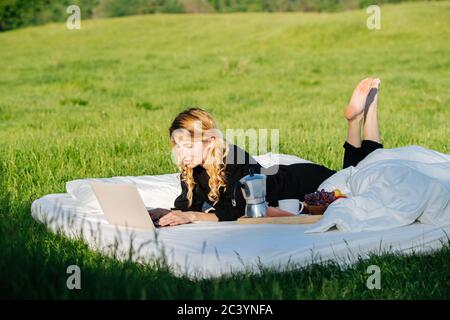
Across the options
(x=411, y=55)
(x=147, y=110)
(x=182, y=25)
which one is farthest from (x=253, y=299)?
(x=182, y=25)

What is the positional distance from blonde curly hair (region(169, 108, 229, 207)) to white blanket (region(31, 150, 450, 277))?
395 millimetres

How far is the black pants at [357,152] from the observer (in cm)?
755

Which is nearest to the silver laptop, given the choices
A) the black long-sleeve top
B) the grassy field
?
the grassy field

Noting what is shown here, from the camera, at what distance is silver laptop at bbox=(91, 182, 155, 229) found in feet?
19.0

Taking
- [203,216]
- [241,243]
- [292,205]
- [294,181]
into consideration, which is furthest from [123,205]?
[294,181]

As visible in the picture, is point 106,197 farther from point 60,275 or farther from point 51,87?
point 51,87

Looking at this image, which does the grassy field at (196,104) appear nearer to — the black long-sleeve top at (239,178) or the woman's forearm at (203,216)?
the woman's forearm at (203,216)

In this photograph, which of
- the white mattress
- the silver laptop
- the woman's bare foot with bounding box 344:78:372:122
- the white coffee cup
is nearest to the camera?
the white mattress

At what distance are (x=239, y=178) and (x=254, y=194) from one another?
0.35 m

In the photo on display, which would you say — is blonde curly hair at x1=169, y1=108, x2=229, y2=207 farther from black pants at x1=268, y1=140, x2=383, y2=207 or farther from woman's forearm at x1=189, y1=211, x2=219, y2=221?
black pants at x1=268, y1=140, x2=383, y2=207

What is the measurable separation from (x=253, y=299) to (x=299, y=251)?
1.18 m

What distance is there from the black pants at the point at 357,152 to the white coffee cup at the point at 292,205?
108 centimetres

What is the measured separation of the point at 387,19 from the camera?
36.5m

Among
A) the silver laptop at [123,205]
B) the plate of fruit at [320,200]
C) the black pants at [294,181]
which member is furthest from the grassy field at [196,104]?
the black pants at [294,181]
